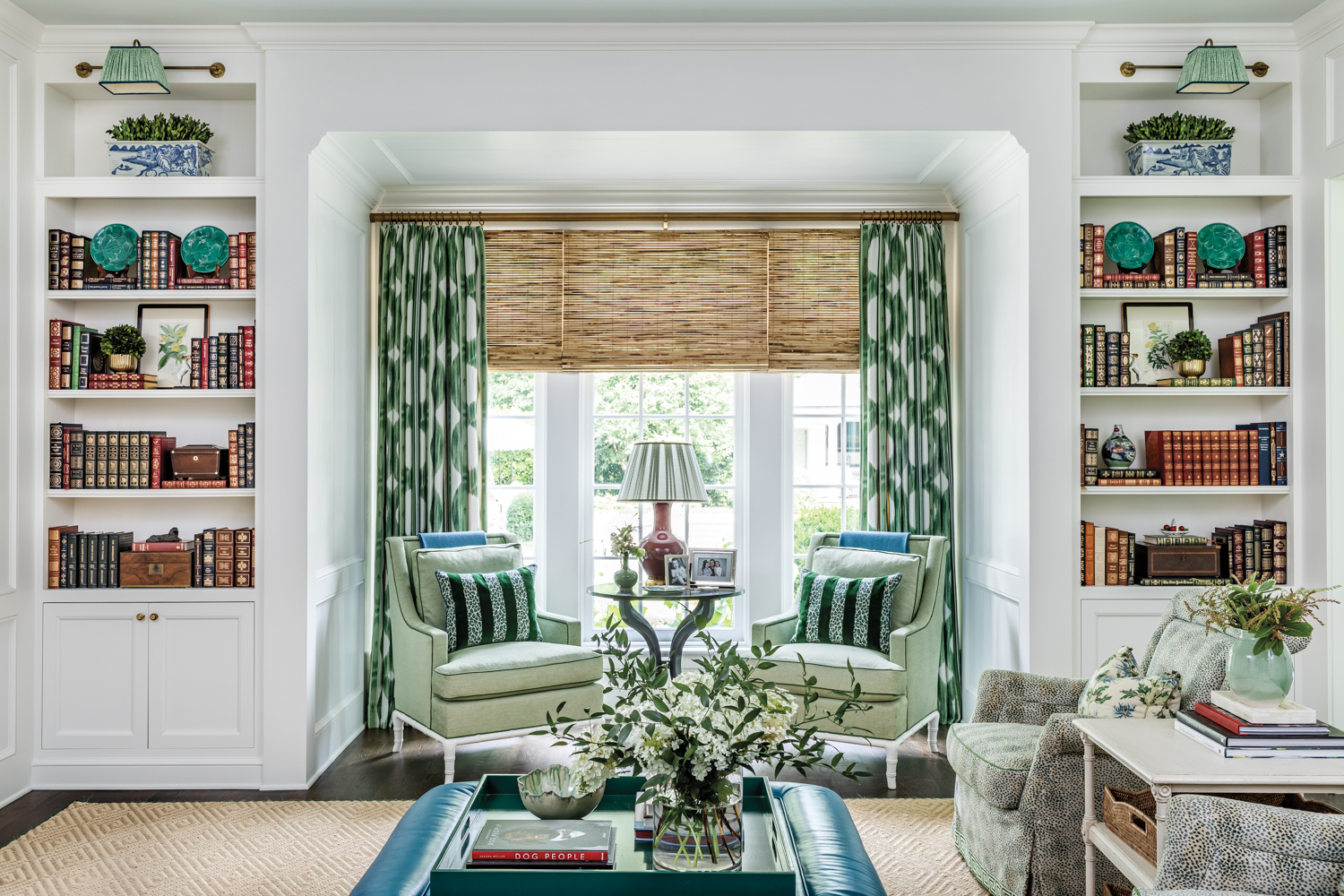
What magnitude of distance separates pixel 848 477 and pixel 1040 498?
1.30m

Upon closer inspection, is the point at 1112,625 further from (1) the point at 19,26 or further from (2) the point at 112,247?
(1) the point at 19,26

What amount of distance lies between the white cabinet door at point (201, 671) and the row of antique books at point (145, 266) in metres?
1.32

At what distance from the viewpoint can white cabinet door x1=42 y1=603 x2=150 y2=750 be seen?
3.50m

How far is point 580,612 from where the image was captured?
4684mm

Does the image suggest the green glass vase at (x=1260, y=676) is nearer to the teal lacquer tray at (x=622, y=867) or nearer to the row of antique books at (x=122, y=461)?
the teal lacquer tray at (x=622, y=867)

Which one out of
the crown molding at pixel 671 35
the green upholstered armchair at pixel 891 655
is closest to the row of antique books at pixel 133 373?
the crown molding at pixel 671 35

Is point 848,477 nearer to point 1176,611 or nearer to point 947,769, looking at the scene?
point 947,769

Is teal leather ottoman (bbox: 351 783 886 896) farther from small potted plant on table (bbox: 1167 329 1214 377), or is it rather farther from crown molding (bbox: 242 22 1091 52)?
crown molding (bbox: 242 22 1091 52)

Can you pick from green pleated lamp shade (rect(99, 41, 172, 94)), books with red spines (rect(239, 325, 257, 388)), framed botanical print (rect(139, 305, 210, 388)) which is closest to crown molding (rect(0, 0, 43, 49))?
green pleated lamp shade (rect(99, 41, 172, 94))

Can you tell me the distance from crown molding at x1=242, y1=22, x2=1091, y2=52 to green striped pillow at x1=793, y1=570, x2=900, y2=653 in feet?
7.28

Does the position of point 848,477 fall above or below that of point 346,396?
below

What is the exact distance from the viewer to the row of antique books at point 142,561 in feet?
11.5

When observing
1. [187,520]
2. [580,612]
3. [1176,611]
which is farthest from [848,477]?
[187,520]

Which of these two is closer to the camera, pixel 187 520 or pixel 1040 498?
pixel 1040 498
